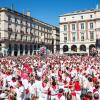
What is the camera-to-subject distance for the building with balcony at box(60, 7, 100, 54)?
65.8 m

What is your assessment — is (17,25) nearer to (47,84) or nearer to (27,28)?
(27,28)

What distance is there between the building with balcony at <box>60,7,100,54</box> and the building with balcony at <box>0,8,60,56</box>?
39.2ft

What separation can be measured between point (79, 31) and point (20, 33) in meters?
18.2

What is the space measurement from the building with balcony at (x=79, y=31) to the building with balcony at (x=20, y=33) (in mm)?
11957

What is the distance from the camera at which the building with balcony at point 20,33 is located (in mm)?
62562

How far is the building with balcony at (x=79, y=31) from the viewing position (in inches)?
2591

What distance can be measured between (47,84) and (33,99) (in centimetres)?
192

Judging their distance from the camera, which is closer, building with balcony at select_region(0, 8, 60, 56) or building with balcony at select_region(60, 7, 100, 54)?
building with balcony at select_region(0, 8, 60, 56)

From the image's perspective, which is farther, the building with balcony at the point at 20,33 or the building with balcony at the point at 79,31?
the building with balcony at the point at 79,31

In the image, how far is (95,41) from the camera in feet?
213

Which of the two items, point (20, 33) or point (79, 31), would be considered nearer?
point (79, 31)

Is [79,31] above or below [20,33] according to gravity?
above

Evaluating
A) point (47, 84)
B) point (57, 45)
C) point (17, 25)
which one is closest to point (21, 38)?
point (17, 25)

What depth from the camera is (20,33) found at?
70.6 meters
